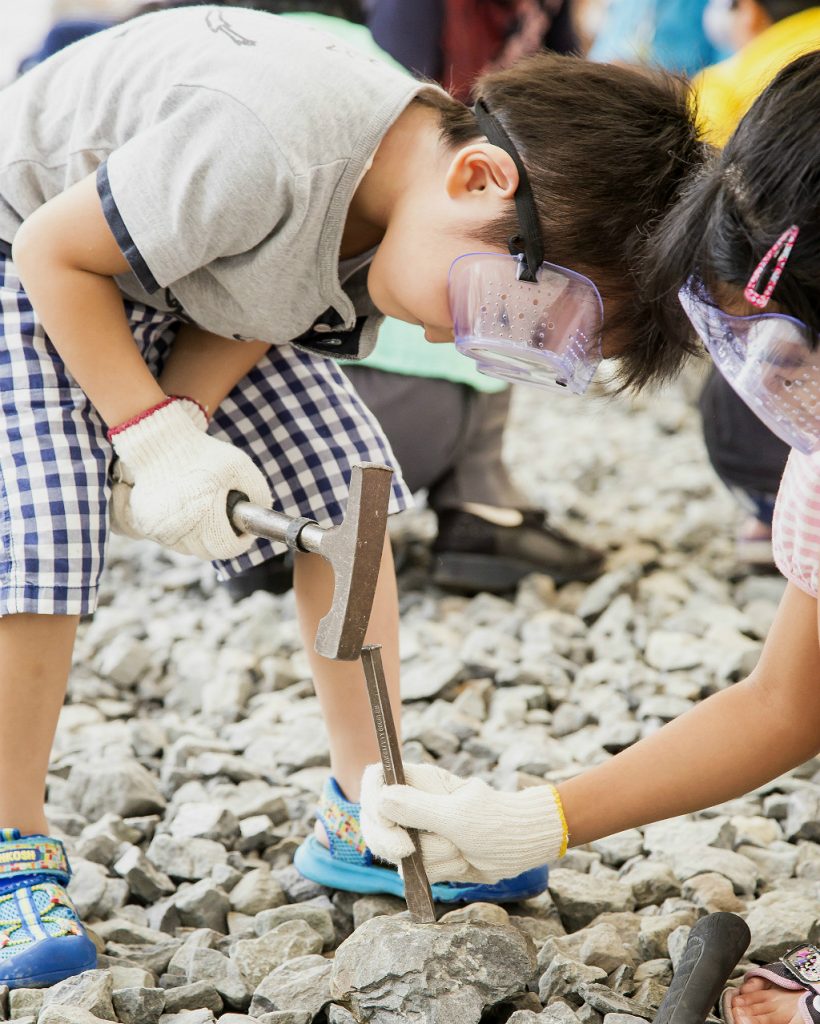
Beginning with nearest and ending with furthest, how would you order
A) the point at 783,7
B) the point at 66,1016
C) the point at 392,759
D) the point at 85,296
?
the point at 66,1016 → the point at 392,759 → the point at 85,296 → the point at 783,7

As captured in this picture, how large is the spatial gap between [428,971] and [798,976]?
1.12ft

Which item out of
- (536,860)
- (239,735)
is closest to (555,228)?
(536,860)

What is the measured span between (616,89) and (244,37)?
400mm

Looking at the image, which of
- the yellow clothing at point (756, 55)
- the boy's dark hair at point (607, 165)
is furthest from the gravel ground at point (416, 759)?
the yellow clothing at point (756, 55)

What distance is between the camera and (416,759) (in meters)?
1.68

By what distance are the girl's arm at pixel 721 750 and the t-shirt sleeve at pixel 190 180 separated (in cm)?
66

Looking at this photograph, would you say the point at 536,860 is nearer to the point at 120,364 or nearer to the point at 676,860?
the point at 676,860

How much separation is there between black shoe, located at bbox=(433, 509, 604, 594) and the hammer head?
1232mm

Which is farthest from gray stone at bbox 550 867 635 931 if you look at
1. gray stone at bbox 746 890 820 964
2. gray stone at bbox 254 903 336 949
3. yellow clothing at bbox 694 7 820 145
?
yellow clothing at bbox 694 7 820 145

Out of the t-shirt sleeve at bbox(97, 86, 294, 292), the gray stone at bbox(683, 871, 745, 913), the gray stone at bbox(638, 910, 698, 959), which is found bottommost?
the gray stone at bbox(683, 871, 745, 913)

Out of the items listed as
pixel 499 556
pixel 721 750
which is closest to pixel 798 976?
pixel 721 750

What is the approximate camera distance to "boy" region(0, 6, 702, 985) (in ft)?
4.03

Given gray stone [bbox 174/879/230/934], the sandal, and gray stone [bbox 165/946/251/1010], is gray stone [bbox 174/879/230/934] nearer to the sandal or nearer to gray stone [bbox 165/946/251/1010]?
gray stone [bbox 165/946/251/1010]

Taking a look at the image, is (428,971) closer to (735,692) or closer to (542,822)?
(542,822)
